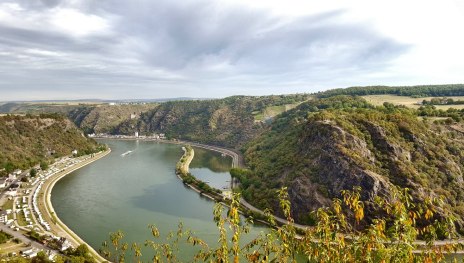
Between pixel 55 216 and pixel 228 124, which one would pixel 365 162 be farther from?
pixel 228 124

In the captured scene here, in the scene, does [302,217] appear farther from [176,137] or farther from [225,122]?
[176,137]

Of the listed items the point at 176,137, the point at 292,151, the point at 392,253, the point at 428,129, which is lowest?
the point at 176,137

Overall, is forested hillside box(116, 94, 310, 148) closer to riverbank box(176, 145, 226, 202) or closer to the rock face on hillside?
riverbank box(176, 145, 226, 202)

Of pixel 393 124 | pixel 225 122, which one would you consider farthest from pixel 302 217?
pixel 225 122

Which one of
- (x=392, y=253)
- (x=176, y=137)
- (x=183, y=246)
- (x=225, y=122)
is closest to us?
(x=392, y=253)

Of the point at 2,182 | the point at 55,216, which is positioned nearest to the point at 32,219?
the point at 55,216

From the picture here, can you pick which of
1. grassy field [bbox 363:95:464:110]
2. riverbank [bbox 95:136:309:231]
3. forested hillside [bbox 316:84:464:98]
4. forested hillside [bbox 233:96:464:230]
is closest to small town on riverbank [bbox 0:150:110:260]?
riverbank [bbox 95:136:309:231]
